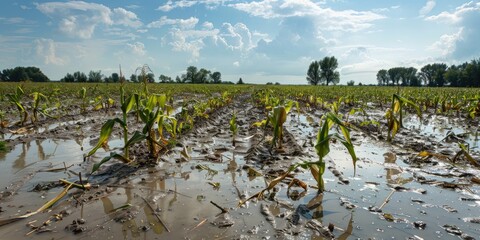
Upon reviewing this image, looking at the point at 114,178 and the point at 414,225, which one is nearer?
the point at 414,225

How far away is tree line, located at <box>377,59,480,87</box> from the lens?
198 ft

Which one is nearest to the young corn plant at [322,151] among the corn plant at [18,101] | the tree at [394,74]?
the corn plant at [18,101]

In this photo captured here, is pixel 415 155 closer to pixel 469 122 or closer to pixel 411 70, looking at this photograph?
pixel 469 122

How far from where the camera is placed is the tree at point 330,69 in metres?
91.0

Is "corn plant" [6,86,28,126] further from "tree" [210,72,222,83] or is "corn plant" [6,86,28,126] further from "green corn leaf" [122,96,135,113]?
"tree" [210,72,222,83]

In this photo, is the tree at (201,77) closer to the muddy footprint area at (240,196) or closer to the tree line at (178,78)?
the tree line at (178,78)

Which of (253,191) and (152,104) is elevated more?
(152,104)

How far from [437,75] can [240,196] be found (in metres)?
96.6

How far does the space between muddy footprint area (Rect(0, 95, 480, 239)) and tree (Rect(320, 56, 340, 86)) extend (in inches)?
3551

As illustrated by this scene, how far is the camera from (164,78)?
76.4m

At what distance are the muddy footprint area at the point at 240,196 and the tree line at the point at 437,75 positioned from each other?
151 feet

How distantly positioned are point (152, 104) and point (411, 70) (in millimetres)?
128319

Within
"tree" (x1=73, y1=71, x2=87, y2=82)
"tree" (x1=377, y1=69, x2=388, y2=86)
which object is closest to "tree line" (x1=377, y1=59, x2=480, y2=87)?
"tree" (x1=377, y1=69, x2=388, y2=86)

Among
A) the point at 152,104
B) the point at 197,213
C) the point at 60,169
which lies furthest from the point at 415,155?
the point at 60,169
